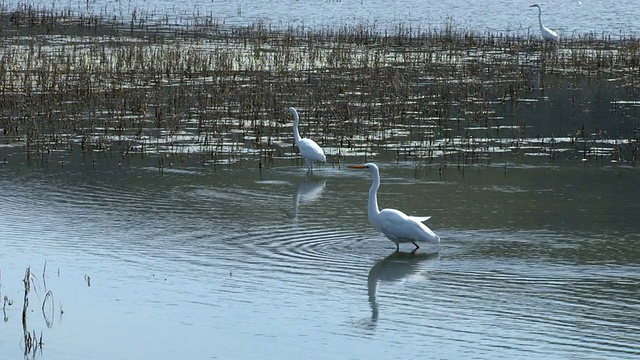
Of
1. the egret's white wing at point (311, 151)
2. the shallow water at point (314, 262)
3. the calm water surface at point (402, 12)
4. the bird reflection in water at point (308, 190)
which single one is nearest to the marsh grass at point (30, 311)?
the shallow water at point (314, 262)

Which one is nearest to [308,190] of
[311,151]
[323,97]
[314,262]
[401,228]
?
[311,151]

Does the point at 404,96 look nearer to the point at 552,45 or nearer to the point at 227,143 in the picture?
the point at 227,143

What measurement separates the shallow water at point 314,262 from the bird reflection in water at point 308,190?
0.04 metres

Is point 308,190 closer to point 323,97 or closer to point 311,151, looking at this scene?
point 311,151

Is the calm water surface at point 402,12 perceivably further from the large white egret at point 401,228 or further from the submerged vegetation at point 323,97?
the large white egret at point 401,228

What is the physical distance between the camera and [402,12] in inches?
1674

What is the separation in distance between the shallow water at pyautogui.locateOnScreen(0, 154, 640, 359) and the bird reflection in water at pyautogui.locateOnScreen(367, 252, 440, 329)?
3 cm

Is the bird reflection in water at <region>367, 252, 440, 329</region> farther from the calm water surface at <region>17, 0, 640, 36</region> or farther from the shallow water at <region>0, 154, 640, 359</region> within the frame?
the calm water surface at <region>17, 0, 640, 36</region>

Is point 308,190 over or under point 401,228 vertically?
under

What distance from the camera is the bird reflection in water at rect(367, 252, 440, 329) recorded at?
32.8ft

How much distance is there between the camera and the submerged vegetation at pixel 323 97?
56.9 feet

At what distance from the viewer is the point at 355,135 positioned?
18.1m

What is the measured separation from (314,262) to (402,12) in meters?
32.6

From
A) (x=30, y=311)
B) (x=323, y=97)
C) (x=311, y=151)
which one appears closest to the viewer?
(x=30, y=311)
